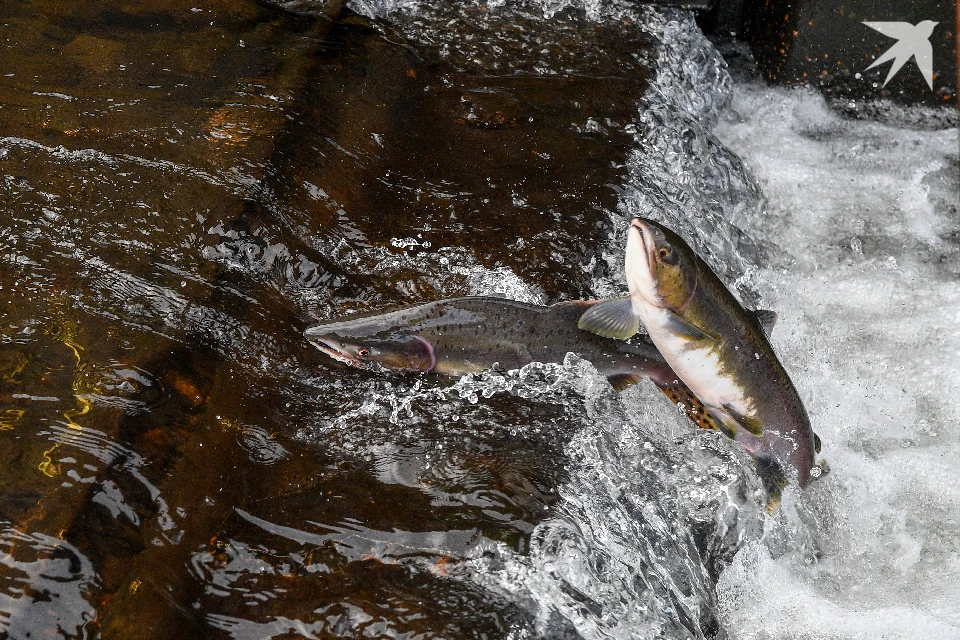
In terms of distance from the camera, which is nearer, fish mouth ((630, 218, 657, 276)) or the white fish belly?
fish mouth ((630, 218, 657, 276))

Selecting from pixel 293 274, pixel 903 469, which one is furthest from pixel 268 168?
pixel 903 469

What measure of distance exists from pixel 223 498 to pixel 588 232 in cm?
219

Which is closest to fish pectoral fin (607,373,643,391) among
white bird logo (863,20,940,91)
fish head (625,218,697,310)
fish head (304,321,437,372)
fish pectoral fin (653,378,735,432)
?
fish pectoral fin (653,378,735,432)

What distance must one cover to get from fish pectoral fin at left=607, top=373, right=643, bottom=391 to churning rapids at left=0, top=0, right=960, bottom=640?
0.21 feet

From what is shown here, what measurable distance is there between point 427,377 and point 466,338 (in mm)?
224

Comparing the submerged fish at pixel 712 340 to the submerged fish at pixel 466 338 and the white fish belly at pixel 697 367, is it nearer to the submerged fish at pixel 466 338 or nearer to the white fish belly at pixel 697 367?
the white fish belly at pixel 697 367

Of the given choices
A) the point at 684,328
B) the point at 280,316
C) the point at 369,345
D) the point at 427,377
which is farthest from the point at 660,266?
the point at 280,316

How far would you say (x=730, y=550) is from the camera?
3641 mm

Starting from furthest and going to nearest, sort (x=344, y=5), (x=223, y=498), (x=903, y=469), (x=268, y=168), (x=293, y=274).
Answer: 1. (x=344, y=5)
2. (x=903, y=469)
3. (x=268, y=168)
4. (x=293, y=274)
5. (x=223, y=498)

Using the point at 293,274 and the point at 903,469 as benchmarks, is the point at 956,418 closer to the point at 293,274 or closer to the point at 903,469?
the point at 903,469

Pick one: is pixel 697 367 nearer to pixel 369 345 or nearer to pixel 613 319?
pixel 613 319

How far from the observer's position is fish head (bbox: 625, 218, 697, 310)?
10.6ft

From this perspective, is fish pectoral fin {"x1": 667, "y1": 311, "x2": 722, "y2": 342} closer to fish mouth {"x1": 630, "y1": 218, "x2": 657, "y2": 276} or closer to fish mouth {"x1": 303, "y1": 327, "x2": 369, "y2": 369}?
fish mouth {"x1": 630, "y1": 218, "x2": 657, "y2": 276}

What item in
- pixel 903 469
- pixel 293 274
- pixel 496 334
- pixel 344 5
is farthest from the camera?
pixel 344 5
